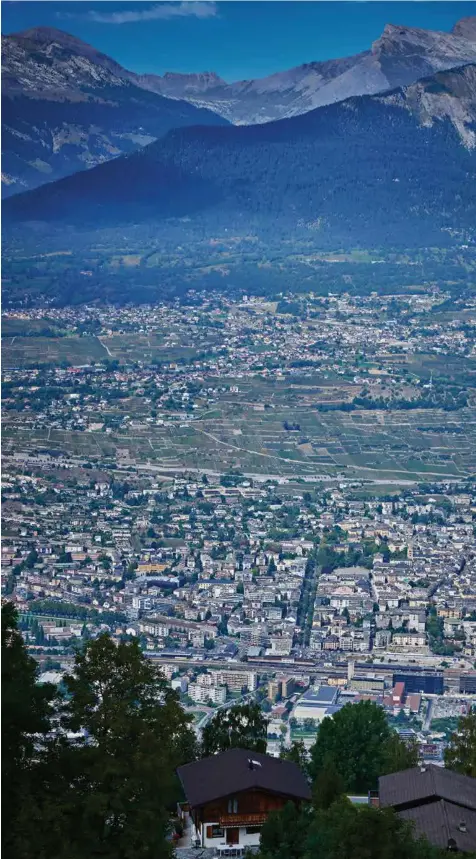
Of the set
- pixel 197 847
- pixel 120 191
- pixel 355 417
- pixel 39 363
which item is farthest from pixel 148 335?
pixel 197 847

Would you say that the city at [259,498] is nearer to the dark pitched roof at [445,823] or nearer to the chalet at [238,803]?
the chalet at [238,803]

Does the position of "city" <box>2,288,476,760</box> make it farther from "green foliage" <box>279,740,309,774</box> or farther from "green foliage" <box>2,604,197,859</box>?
"green foliage" <box>2,604,197,859</box>

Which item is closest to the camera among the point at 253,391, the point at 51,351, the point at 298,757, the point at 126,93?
the point at 298,757

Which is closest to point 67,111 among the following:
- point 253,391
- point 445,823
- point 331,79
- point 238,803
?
point 331,79

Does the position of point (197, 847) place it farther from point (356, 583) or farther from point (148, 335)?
point (148, 335)

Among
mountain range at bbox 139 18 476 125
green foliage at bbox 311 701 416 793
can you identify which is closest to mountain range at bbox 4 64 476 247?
mountain range at bbox 139 18 476 125

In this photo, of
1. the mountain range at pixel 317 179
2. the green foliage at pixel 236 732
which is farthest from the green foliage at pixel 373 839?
the mountain range at pixel 317 179

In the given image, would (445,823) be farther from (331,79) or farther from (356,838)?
(331,79)
